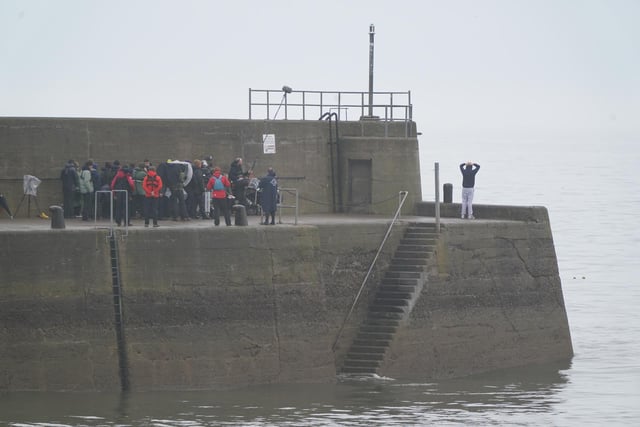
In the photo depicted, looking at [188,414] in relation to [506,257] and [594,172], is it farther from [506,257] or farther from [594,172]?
[594,172]

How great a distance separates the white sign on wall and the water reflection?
6.69 meters

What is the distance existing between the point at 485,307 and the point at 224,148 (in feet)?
21.2

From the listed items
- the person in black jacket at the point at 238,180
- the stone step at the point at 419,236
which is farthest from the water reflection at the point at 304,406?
the person in black jacket at the point at 238,180

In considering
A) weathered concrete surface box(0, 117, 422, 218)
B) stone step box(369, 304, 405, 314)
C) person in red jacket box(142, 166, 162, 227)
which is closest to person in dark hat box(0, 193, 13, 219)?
weathered concrete surface box(0, 117, 422, 218)

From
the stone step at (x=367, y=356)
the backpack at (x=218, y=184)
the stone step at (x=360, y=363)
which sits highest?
the backpack at (x=218, y=184)

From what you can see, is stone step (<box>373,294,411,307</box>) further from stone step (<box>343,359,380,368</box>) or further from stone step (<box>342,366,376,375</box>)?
stone step (<box>342,366,376,375</box>)

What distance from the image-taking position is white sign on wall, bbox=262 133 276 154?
122ft

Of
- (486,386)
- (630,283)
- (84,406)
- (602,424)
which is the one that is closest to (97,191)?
(84,406)

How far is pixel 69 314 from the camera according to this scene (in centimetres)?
2941

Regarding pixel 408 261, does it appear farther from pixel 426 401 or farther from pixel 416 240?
pixel 426 401

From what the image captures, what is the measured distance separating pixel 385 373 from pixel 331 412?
10.3ft

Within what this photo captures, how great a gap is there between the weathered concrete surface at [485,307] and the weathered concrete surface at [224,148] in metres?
3.04

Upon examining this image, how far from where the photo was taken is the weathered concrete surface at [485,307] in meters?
33.6

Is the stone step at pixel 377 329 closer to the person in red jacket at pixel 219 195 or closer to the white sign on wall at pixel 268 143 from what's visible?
the person in red jacket at pixel 219 195
